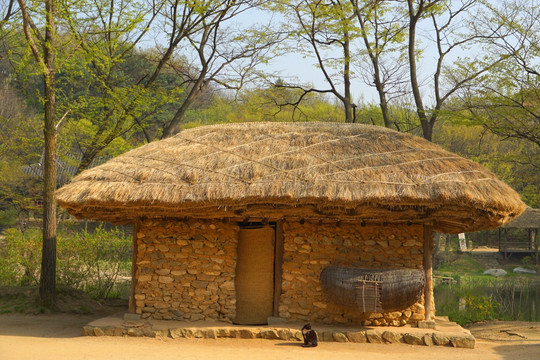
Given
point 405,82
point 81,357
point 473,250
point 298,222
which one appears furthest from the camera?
point 473,250

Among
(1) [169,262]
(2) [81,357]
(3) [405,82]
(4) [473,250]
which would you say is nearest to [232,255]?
(1) [169,262]

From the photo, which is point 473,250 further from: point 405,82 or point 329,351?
point 329,351

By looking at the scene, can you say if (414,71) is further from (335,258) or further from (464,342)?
(464,342)

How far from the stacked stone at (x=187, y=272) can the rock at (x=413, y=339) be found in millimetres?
2462

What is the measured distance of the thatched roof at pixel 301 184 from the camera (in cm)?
714

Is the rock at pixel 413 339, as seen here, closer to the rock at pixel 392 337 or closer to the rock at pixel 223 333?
the rock at pixel 392 337

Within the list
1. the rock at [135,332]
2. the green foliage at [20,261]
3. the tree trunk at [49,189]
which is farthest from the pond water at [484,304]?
the green foliage at [20,261]

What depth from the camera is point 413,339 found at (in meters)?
7.36

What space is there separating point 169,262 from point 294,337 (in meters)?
→ 2.14

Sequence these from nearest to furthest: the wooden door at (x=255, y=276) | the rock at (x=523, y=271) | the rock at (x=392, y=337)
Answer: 1. the rock at (x=392, y=337)
2. the wooden door at (x=255, y=276)
3. the rock at (x=523, y=271)

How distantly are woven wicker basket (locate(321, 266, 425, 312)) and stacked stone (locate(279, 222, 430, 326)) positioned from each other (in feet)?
1.15

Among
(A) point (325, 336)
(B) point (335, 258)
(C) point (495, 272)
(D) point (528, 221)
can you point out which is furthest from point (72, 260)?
(D) point (528, 221)

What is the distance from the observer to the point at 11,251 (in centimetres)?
1115

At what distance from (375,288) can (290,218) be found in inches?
61.7
